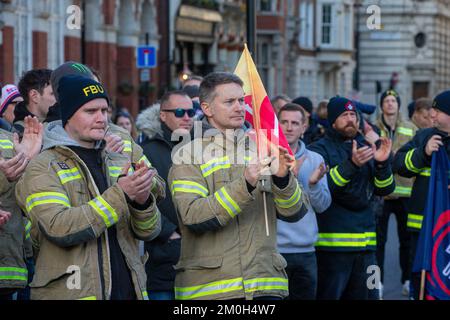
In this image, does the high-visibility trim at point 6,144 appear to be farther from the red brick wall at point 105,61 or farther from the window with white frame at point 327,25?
the window with white frame at point 327,25

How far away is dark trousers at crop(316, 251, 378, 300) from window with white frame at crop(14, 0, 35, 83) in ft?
58.3

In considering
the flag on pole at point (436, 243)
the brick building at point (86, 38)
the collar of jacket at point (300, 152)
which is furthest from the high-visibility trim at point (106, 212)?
the brick building at point (86, 38)

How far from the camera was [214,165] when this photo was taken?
7047mm

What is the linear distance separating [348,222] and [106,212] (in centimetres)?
389

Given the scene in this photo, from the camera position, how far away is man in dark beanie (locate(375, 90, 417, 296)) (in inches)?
516

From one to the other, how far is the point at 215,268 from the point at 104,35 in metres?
26.9

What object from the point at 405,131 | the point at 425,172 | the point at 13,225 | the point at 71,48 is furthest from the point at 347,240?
the point at 71,48

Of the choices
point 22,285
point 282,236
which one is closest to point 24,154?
point 22,285

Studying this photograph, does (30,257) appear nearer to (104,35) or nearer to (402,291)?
(402,291)

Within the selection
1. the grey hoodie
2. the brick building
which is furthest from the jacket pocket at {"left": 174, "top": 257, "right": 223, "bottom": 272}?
the brick building

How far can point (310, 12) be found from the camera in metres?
61.5

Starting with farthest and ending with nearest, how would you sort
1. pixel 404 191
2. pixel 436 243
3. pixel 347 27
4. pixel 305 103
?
pixel 347 27 → pixel 305 103 → pixel 404 191 → pixel 436 243

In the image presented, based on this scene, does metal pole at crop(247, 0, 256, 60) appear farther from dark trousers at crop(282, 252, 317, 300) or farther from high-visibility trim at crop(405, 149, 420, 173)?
dark trousers at crop(282, 252, 317, 300)

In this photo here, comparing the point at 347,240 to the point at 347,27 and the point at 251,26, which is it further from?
the point at 347,27
